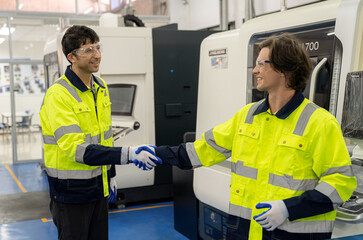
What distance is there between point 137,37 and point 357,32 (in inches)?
123

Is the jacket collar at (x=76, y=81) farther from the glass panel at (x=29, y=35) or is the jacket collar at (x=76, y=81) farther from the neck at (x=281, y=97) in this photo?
the glass panel at (x=29, y=35)

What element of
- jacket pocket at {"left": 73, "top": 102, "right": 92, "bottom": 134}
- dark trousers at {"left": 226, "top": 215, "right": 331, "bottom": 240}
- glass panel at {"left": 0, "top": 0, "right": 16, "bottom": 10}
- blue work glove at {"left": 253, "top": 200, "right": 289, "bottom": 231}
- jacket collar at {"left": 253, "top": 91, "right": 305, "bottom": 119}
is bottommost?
dark trousers at {"left": 226, "top": 215, "right": 331, "bottom": 240}

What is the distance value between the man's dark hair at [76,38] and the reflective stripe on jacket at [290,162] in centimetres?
110

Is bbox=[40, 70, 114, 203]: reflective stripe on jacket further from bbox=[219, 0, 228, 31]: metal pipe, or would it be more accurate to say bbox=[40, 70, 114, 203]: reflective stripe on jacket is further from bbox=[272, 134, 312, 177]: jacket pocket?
bbox=[219, 0, 228, 31]: metal pipe

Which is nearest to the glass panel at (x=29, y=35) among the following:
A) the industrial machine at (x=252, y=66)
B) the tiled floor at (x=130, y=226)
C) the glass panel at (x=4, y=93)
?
the glass panel at (x=4, y=93)

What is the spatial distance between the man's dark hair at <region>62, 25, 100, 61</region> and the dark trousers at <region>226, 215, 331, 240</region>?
1338 millimetres

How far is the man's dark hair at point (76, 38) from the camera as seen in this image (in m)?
2.37

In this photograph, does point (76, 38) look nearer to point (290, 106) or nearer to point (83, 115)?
point (83, 115)

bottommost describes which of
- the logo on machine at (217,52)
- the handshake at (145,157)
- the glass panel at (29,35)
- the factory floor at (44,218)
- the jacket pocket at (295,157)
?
the factory floor at (44,218)

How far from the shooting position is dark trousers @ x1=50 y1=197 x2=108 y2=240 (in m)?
2.29

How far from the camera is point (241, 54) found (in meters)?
2.91

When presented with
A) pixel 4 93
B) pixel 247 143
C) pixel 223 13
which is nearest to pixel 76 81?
pixel 247 143

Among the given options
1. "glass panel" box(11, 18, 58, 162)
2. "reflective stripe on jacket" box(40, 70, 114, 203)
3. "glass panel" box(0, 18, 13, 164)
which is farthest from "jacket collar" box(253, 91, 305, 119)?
"glass panel" box(0, 18, 13, 164)

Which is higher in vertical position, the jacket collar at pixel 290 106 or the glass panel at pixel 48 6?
the glass panel at pixel 48 6
